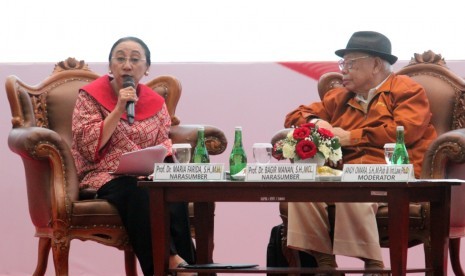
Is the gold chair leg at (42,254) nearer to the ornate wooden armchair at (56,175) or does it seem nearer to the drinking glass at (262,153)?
the ornate wooden armchair at (56,175)

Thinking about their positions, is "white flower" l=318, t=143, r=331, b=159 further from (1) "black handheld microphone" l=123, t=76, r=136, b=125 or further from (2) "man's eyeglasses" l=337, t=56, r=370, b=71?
(1) "black handheld microphone" l=123, t=76, r=136, b=125

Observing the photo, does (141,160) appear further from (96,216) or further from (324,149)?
(324,149)

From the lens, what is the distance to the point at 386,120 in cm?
388

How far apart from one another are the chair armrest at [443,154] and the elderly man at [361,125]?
115 mm

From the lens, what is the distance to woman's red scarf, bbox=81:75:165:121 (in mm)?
3936

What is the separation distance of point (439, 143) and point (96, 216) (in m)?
1.26

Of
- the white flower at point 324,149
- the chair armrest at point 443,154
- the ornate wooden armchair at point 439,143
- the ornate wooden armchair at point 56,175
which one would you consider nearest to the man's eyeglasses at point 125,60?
the ornate wooden armchair at point 56,175

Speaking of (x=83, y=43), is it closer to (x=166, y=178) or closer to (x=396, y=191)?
(x=166, y=178)

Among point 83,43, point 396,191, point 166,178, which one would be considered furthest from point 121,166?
point 83,43

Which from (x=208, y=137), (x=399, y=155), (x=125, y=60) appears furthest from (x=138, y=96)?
(x=399, y=155)

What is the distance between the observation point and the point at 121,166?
144 inches

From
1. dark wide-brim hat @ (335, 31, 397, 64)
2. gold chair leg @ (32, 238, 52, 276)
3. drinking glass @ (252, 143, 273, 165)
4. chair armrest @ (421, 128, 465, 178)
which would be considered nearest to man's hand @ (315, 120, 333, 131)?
dark wide-brim hat @ (335, 31, 397, 64)

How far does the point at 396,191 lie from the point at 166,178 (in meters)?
0.70

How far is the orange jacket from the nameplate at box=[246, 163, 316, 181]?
0.76 metres
